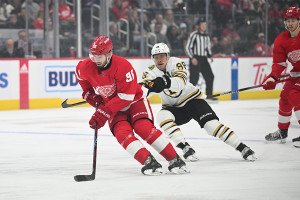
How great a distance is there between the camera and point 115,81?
131 inches

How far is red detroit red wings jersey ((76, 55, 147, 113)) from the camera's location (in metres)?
3.27

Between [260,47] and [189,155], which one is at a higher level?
[260,47]

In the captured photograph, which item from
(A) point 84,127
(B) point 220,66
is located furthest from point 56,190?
(B) point 220,66

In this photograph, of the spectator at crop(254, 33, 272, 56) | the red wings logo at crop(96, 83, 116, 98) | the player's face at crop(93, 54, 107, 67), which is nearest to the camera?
→ the player's face at crop(93, 54, 107, 67)

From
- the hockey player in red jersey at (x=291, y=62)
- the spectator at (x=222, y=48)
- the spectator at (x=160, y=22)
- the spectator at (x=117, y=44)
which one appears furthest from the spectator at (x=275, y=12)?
the hockey player in red jersey at (x=291, y=62)

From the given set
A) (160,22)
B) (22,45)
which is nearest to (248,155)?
(22,45)

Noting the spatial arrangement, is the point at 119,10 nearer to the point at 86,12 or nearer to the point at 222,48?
the point at 86,12

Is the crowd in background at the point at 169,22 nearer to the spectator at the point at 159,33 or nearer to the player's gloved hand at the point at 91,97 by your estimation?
the spectator at the point at 159,33

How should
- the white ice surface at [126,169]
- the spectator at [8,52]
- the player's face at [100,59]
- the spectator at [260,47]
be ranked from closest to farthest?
the white ice surface at [126,169] → the player's face at [100,59] → the spectator at [8,52] → the spectator at [260,47]

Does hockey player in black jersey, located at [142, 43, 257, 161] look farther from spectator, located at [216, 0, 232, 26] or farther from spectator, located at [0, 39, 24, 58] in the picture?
spectator, located at [216, 0, 232, 26]

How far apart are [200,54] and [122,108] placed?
21.0 feet

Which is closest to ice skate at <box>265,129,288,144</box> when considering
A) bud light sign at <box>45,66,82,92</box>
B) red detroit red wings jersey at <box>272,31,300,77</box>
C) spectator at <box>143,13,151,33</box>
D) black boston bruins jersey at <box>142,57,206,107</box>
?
red detroit red wings jersey at <box>272,31,300,77</box>

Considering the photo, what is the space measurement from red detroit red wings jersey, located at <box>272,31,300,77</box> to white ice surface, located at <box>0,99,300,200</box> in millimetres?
708

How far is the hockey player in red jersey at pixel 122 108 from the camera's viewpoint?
10.7 ft
